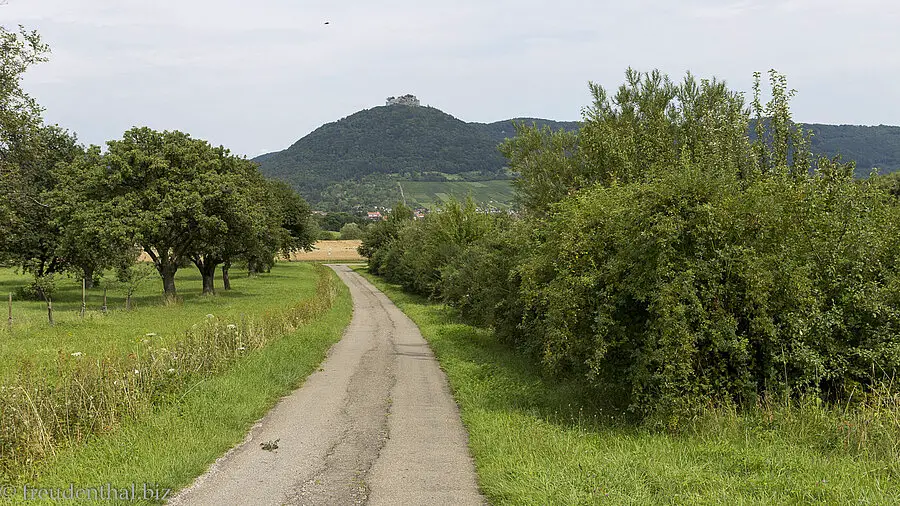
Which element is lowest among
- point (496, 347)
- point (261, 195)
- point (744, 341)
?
point (496, 347)

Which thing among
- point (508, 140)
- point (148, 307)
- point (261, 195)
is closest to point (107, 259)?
point (148, 307)

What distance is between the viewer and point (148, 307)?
31766mm

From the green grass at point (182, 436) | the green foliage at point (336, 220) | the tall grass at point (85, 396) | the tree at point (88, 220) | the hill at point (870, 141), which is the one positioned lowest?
the green grass at point (182, 436)

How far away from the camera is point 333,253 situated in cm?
11956

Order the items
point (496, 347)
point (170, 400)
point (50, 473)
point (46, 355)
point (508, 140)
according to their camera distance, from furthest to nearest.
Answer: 1. point (508, 140)
2. point (496, 347)
3. point (46, 355)
4. point (170, 400)
5. point (50, 473)

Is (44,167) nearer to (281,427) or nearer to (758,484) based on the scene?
(281,427)

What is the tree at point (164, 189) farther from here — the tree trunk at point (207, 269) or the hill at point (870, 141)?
the hill at point (870, 141)

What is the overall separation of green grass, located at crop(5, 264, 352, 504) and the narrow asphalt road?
264 millimetres

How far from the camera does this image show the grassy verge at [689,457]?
657 cm

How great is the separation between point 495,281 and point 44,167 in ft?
102

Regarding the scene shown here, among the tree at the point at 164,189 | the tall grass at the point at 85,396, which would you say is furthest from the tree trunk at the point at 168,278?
the tall grass at the point at 85,396

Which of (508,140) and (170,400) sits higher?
(508,140)

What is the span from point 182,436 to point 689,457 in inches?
267

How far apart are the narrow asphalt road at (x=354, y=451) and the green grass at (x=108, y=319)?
459 cm
